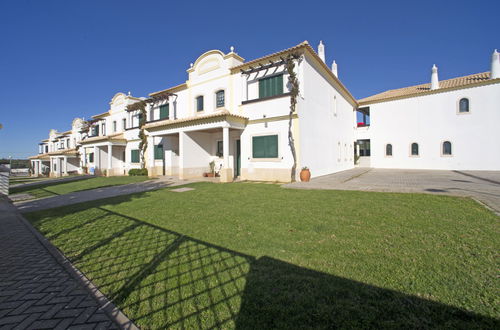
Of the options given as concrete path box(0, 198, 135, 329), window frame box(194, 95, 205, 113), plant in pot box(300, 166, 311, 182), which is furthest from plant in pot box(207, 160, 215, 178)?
concrete path box(0, 198, 135, 329)

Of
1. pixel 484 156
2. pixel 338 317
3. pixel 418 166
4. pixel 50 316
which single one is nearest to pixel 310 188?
pixel 338 317

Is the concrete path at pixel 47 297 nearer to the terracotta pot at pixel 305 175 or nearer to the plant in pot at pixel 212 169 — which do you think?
the terracotta pot at pixel 305 175

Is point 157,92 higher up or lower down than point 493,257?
higher up

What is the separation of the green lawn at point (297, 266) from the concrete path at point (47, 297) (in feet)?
0.52

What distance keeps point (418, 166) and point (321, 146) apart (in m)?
13.1

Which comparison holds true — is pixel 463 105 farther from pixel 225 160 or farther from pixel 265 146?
pixel 225 160

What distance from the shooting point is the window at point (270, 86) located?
1273 centimetres

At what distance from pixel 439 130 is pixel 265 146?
60.9 ft

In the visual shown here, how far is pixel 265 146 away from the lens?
13.1m

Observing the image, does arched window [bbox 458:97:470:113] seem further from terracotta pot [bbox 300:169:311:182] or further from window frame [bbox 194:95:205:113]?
window frame [bbox 194:95:205:113]

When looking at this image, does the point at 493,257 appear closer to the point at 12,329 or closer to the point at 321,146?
the point at 12,329

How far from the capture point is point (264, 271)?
2744mm

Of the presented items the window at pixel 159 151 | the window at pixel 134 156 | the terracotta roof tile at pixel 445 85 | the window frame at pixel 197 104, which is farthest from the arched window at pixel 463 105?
the window at pixel 134 156

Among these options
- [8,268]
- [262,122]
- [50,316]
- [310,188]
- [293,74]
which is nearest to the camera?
[50,316]
